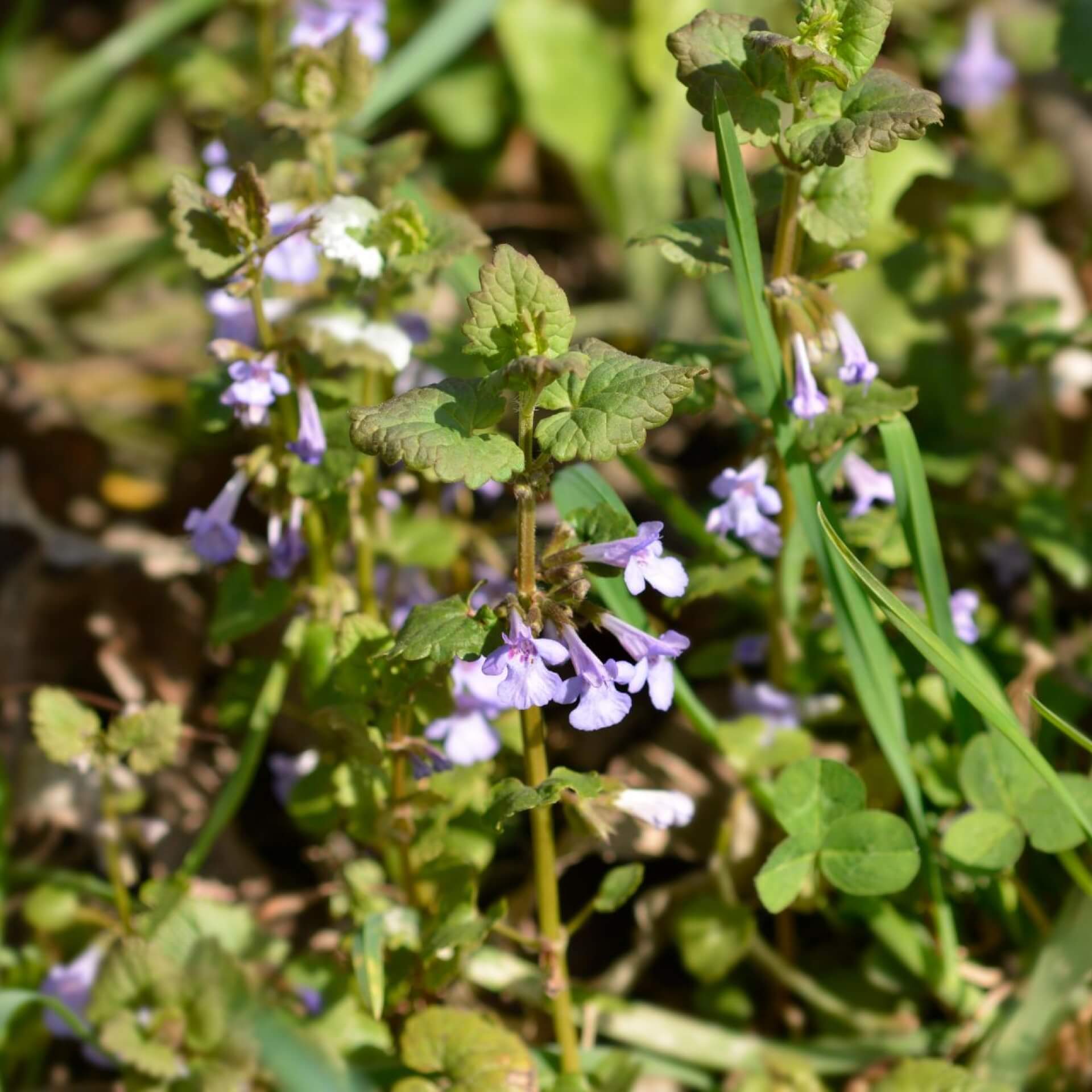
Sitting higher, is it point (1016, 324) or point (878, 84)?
point (878, 84)

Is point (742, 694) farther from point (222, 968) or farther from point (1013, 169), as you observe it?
point (1013, 169)

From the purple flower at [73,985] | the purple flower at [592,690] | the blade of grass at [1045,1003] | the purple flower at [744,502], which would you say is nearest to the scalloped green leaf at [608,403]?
the purple flower at [592,690]

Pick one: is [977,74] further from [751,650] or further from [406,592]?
[406,592]

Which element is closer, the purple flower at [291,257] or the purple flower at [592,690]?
the purple flower at [592,690]

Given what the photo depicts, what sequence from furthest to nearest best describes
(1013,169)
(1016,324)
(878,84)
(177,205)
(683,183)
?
(683,183)
(1013,169)
(1016,324)
(177,205)
(878,84)

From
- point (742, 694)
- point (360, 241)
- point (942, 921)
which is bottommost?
point (942, 921)

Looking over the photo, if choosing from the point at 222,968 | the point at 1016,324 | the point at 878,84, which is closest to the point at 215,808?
the point at 222,968

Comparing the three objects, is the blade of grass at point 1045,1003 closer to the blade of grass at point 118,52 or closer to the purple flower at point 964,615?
the purple flower at point 964,615
